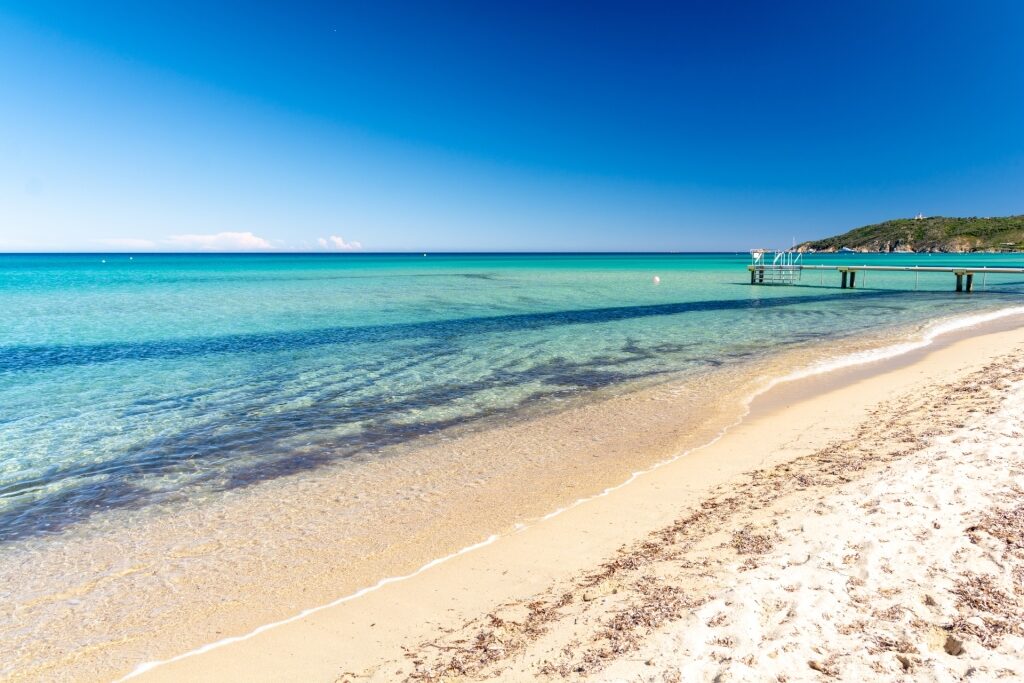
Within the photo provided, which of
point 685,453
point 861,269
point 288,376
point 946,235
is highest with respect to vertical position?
point 946,235

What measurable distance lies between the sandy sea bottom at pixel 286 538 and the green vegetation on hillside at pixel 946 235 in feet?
435

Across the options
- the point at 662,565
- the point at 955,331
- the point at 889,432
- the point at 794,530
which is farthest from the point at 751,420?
the point at 955,331

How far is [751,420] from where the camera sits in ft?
34.7

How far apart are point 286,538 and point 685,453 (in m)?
6.04

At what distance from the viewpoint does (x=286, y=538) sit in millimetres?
6426

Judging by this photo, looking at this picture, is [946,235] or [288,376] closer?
[288,376]

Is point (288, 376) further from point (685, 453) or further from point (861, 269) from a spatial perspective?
point (861, 269)

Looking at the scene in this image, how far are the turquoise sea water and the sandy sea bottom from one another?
0.79m

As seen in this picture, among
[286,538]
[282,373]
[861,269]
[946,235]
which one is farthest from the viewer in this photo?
[946,235]

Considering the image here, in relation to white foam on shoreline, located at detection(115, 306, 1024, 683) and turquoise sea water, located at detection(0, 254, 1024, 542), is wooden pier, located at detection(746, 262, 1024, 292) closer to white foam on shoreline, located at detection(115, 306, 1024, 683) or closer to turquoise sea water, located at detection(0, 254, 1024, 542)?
turquoise sea water, located at detection(0, 254, 1024, 542)

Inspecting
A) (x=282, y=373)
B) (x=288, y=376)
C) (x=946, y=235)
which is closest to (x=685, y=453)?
(x=288, y=376)

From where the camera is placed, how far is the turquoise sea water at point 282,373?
8.60 m

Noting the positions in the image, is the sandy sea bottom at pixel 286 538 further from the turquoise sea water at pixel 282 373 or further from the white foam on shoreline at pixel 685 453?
the turquoise sea water at pixel 282 373

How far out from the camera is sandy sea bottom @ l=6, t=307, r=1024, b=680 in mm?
4816
